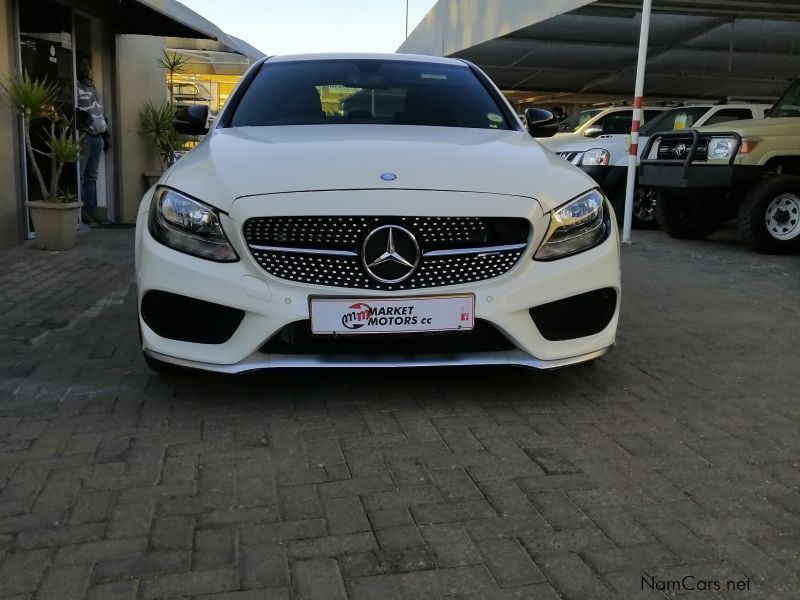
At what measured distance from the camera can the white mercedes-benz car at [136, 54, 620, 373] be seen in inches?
121

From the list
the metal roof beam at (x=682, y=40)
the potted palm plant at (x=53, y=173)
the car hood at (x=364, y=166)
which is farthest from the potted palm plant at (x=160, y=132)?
the metal roof beam at (x=682, y=40)

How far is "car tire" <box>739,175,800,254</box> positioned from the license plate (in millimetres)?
6089

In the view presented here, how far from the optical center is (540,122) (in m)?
4.78

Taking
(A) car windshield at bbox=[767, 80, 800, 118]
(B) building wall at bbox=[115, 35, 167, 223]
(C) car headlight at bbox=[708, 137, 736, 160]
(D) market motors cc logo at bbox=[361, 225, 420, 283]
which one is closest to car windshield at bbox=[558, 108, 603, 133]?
(A) car windshield at bbox=[767, 80, 800, 118]

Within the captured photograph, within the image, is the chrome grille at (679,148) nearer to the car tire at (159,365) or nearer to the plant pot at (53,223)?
the plant pot at (53,223)

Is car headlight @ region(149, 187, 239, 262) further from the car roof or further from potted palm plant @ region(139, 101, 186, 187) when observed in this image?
potted palm plant @ region(139, 101, 186, 187)

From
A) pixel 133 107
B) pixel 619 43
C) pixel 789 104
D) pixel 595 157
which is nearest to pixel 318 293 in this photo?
pixel 789 104

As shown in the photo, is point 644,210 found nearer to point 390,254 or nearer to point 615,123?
point 615,123

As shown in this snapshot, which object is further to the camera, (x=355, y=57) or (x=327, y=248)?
(x=355, y=57)

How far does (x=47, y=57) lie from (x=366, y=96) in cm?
599

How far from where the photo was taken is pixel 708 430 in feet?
10.5

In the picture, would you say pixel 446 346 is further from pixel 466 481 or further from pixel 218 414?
pixel 218 414

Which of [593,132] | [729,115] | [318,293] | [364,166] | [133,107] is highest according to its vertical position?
[729,115]

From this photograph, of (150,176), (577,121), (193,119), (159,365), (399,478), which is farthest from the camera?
(577,121)
